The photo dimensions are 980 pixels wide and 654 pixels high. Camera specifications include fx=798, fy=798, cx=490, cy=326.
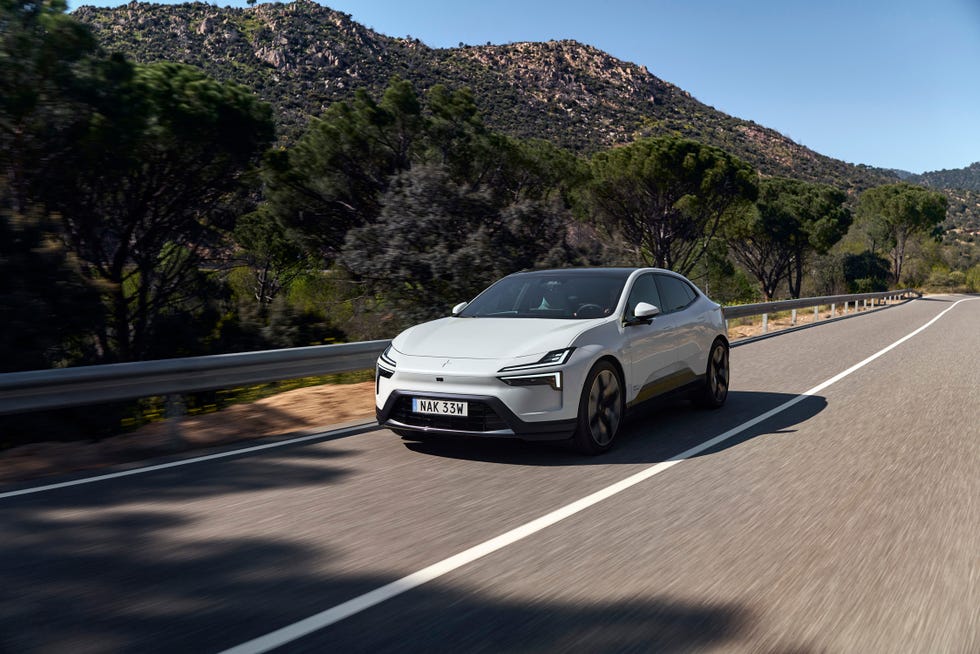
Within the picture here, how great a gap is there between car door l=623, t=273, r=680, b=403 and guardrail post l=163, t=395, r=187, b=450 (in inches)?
152

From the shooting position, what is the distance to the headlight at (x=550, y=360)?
5715 mm

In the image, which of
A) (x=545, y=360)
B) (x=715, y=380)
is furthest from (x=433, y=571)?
(x=715, y=380)

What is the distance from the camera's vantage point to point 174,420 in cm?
694

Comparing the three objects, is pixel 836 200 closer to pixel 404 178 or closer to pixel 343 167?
pixel 343 167

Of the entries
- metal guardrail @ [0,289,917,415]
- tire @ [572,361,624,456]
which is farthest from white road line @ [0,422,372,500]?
tire @ [572,361,624,456]

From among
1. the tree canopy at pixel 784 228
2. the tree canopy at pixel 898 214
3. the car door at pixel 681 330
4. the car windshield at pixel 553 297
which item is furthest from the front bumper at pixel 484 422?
the tree canopy at pixel 898 214

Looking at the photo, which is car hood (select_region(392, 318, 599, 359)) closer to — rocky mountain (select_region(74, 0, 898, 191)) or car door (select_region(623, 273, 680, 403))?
car door (select_region(623, 273, 680, 403))

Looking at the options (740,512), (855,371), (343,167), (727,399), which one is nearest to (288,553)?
(740,512)

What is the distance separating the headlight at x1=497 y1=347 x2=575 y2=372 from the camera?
5.71 metres

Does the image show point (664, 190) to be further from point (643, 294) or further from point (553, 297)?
point (553, 297)

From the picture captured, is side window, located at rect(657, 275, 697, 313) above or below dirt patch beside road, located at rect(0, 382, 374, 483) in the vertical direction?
above

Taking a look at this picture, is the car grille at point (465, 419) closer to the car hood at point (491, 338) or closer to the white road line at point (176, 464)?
the car hood at point (491, 338)

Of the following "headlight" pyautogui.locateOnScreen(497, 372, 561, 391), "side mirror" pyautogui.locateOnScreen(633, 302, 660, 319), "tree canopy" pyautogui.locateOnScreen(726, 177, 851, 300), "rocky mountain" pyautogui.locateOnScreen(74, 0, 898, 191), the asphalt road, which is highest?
"rocky mountain" pyautogui.locateOnScreen(74, 0, 898, 191)

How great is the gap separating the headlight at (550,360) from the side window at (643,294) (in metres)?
1.15
